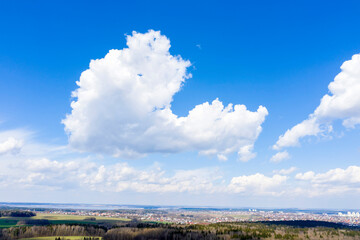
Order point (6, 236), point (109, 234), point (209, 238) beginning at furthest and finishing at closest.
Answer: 1. point (109, 234)
2. point (6, 236)
3. point (209, 238)

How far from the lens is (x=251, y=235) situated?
184 meters

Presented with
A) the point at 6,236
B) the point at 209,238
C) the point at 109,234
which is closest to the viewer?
the point at 209,238

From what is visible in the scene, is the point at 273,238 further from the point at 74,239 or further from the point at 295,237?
the point at 74,239

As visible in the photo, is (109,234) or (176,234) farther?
(109,234)

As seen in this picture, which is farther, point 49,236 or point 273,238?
point 49,236

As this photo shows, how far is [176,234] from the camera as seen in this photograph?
18562cm

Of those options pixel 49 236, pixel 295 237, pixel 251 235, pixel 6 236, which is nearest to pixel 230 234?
pixel 251 235

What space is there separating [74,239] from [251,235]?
110 metres

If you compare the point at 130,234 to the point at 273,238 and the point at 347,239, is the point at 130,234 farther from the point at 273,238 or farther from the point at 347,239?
the point at 347,239

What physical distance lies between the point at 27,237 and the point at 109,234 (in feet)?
171

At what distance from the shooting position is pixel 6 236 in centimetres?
18450

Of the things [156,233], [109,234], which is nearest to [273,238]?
[156,233]

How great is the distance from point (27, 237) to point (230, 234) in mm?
131926

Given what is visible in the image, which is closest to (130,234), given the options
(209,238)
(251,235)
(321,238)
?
(209,238)
